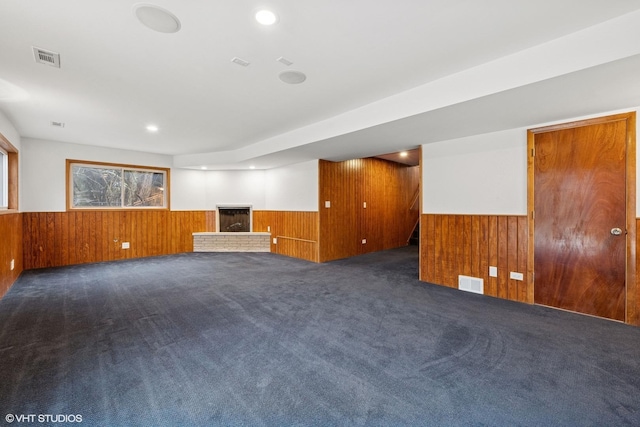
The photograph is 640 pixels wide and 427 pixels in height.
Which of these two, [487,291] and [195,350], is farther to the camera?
[487,291]

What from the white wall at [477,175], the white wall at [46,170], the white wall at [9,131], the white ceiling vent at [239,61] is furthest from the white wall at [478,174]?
the white wall at [46,170]

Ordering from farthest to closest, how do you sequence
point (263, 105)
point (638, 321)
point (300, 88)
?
point (263, 105), point (300, 88), point (638, 321)

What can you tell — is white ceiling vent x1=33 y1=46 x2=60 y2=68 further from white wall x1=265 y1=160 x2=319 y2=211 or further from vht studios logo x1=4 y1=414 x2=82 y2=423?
white wall x1=265 y1=160 x2=319 y2=211

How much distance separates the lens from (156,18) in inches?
77.5

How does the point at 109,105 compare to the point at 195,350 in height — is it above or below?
above

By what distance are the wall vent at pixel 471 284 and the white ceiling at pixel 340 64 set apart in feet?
6.77

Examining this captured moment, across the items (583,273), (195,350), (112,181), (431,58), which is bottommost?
(195,350)

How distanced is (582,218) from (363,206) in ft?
14.3

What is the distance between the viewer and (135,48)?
91.6 inches

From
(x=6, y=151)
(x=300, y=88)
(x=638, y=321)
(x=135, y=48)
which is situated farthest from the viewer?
(x=6, y=151)

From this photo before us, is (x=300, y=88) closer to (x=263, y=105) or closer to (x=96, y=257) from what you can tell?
(x=263, y=105)

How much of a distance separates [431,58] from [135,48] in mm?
2489

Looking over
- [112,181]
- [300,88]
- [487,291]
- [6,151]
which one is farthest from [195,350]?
[112,181]

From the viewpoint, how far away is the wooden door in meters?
3.01
